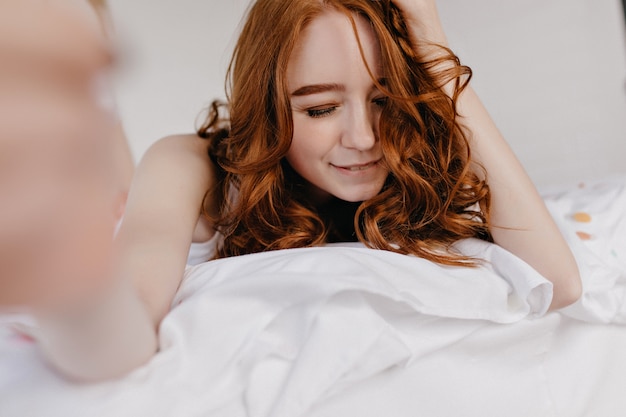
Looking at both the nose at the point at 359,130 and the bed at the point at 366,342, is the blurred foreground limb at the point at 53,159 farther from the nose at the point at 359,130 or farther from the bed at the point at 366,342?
the nose at the point at 359,130

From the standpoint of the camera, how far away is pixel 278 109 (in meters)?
1.26

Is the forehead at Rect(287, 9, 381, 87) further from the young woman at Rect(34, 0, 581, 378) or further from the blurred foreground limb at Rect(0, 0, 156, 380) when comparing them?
the blurred foreground limb at Rect(0, 0, 156, 380)

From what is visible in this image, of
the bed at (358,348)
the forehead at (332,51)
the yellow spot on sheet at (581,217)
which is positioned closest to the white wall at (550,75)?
the yellow spot on sheet at (581,217)

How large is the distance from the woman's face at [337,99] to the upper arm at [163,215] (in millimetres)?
264

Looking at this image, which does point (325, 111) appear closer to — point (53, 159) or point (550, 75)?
point (53, 159)

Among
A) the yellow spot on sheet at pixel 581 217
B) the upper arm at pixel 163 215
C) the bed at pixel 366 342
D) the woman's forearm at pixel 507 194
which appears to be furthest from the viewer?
the yellow spot on sheet at pixel 581 217

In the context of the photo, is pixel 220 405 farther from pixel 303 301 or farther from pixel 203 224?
pixel 203 224

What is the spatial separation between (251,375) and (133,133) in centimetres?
283

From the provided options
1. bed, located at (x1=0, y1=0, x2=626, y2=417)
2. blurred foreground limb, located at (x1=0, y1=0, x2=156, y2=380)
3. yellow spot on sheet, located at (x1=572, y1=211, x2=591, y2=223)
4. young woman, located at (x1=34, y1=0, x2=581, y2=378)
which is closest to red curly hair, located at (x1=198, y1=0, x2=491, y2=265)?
young woman, located at (x1=34, y1=0, x2=581, y2=378)

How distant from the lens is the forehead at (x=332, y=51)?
1.17 m

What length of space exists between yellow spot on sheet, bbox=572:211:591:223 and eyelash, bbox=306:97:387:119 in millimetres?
680

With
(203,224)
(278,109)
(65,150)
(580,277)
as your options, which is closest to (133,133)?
(203,224)

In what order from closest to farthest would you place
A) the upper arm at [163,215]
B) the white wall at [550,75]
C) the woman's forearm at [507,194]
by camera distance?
the upper arm at [163,215] < the woman's forearm at [507,194] < the white wall at [550,75]

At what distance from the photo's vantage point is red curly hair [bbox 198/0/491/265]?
1.23 metres
